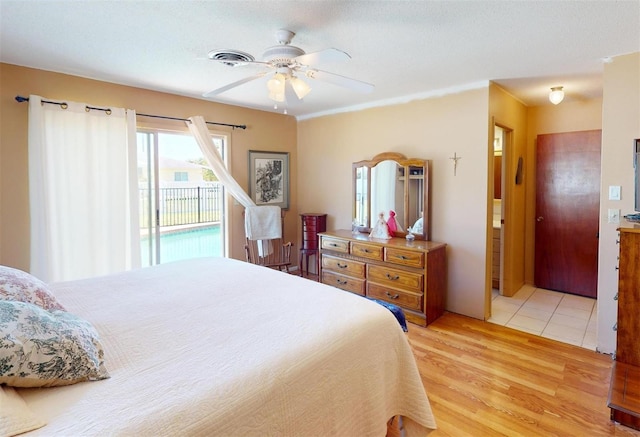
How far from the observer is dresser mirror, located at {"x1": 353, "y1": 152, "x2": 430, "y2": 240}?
147 inches

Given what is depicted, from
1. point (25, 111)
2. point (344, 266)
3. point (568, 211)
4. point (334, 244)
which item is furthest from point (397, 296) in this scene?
point (25, 111)

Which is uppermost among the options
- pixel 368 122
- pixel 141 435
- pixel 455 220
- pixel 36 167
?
pixel 368 122

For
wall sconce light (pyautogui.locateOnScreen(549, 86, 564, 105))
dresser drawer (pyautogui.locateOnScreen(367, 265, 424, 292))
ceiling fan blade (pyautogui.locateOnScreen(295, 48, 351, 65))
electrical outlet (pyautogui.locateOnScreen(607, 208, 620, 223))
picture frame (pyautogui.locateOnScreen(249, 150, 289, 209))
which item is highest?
wall sconce light (pyautogui.locateOnScreen(549, 86, 564, 105))

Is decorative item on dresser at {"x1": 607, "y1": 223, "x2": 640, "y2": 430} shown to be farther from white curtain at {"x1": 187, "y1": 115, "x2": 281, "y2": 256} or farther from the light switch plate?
white curtain at {"x1": 187, "y1": 115, "x2": 281, "y2": 256}

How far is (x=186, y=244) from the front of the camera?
4.04 metres

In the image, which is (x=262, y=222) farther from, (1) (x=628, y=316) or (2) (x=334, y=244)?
(1) (x=628, y=316)

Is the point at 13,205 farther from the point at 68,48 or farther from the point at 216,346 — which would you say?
the point at 216,346

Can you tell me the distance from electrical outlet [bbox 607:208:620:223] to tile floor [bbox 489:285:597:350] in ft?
3.45

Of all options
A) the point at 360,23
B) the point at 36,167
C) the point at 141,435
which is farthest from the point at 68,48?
the point at 141,435

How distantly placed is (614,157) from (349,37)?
2218 mm

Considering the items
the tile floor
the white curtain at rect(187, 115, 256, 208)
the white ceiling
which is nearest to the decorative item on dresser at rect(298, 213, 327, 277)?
the white curtain at rect(187, 115, 256, 208)

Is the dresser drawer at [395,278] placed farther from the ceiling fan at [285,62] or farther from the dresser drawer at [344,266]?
the ceiling fan at [285,62]

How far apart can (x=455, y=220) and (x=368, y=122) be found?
1.59 metres

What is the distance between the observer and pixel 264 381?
1.13 m
